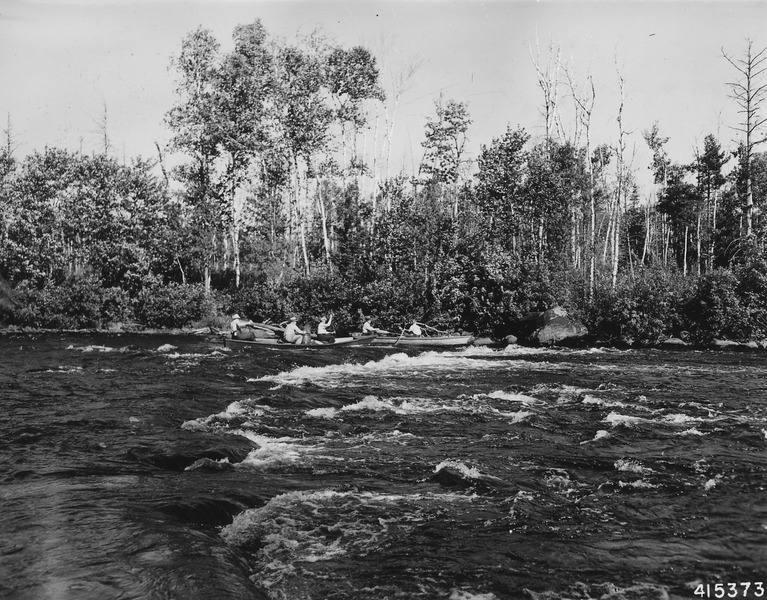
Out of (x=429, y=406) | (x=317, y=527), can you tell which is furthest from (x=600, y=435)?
(x=317, y=527)

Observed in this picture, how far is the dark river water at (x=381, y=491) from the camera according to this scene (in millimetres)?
5340

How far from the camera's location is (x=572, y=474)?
329 inches

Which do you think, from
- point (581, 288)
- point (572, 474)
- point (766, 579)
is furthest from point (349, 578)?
point (581, 288)

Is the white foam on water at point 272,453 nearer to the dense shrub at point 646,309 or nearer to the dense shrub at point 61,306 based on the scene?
the dense shrub at point 646,309

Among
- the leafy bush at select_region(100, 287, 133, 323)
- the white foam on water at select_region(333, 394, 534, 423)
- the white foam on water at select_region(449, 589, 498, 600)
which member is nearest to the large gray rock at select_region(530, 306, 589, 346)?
the white foam on water at select_region(333, 394, 534, 423)

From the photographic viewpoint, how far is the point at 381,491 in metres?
7.69

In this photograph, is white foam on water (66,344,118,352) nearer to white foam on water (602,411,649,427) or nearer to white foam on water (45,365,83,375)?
white foam on water (45,365,83,375)

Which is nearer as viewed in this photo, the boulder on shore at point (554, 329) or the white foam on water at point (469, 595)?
the white foam on water at point (469, 595)

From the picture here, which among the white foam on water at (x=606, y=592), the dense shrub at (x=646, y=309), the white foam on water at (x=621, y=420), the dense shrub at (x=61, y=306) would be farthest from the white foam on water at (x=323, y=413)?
the dense shrub at (x=61, y=306)

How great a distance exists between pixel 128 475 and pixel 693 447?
315 inches

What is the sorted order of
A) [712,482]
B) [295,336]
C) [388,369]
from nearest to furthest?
[712,482]
[388,369]
[295,336]

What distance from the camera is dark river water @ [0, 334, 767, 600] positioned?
5.34m

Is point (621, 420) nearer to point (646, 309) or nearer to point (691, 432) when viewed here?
point (691, 432)

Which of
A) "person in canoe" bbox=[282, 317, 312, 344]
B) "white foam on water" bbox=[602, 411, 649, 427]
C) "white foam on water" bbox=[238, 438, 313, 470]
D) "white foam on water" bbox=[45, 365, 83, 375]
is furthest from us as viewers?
"person in canoe" bbox=[282, 317, 312, 344]
